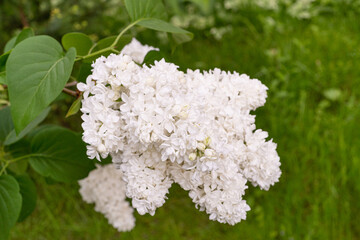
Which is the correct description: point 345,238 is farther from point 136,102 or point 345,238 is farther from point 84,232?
point 136,102

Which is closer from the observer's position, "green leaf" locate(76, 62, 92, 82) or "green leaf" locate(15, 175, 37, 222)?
"green leaf" locate(76, 62, 92, 82)

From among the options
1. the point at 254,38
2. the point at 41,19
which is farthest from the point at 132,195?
the point at 254,38

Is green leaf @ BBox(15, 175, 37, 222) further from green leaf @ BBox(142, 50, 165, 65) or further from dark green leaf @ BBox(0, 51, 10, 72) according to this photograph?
green leaf @ BBox(142, 50, 165, 65)

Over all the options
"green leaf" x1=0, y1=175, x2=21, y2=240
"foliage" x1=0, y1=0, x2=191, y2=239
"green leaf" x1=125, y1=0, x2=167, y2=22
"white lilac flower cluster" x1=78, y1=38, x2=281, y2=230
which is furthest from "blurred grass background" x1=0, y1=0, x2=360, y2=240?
"green leaf" x1=0, y1=175, x2=21, y2=240

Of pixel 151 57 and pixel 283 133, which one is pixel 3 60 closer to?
pixel 151 57

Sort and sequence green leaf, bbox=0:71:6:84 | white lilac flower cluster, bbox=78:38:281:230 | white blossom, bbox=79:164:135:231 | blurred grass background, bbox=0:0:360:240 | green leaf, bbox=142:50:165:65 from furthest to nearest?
blurred grass background, bbox=0:0:360:240 < white blossom, bbox=79:164:135:231 < green leaf, bbox=142:50:165:65 < green leaf, bbox=0:71:6:84 < white lilac flower cluster, bbox=78:38:281:230

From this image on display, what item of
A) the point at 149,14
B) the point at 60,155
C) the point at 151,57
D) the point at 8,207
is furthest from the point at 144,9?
the point at 8,207
